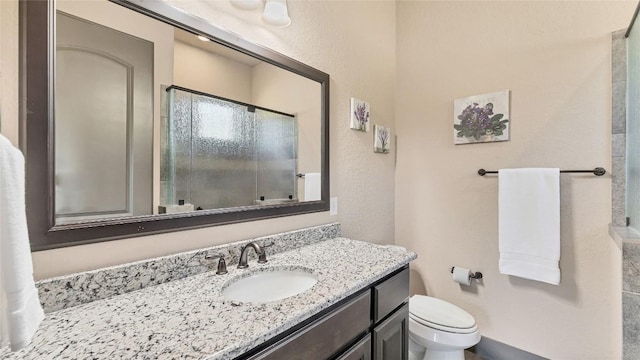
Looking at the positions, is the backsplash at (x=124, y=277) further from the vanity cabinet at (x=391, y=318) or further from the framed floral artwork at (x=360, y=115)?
the framed floral artwork at (x=360, y=115)

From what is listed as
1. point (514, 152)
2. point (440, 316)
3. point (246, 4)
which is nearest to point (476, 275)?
point (440, 316)

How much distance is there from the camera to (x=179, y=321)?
71 centimetres

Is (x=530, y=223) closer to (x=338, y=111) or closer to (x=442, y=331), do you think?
(x=442, y=331)

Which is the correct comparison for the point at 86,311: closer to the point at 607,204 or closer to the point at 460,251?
the point at 460,251

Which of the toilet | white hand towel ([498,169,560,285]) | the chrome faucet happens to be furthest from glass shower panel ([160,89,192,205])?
white hand towel ([498,169,560,285])

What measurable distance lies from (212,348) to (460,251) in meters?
1.89

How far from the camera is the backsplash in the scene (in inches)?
30.1

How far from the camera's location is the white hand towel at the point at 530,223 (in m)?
1.61

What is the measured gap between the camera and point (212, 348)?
599 mm

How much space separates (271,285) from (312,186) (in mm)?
637

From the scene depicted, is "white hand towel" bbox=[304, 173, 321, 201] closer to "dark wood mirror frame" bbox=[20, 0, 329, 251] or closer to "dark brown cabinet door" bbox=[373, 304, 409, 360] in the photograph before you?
"dark brown cabinet door" bbox=[373, 304, 409, 360]

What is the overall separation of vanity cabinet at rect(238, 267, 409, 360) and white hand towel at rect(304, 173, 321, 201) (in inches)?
24.7

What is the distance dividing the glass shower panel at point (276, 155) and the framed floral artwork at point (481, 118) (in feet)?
4.07

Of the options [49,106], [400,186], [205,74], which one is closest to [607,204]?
[400,186]
